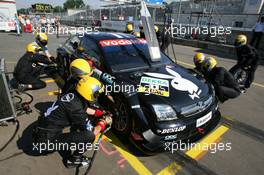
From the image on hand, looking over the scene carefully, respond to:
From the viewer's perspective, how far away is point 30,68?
4.76m

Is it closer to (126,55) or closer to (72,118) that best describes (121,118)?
(72,118)

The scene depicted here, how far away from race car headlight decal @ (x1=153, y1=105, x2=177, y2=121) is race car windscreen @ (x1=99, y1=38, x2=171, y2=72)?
3.59 feet

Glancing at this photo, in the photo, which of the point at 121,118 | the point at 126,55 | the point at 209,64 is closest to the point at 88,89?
the point at 121,118

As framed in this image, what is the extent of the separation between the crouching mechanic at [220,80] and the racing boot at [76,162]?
9.64 ft

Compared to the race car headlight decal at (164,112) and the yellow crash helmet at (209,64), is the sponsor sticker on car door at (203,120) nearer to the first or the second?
the race car headlight decal at (164,112)

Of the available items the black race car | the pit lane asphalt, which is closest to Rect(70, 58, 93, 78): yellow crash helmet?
the black race car

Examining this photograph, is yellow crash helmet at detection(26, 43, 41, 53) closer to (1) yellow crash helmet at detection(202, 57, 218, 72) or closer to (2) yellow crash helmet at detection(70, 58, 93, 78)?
(2) yellow crash helmet at detection(70, 58, 93, 78)

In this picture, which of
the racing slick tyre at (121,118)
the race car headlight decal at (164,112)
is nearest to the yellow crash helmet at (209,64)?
the race car headlight decal at (164,112)

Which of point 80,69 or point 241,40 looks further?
point 241,40

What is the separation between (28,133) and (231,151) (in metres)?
3.23

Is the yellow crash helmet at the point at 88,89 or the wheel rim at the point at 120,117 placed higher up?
the yellow crash helmet at the point at 88,89

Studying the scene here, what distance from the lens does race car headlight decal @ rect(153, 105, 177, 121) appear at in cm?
254

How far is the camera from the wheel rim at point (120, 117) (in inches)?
113

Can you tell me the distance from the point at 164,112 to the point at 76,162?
4.33ft
